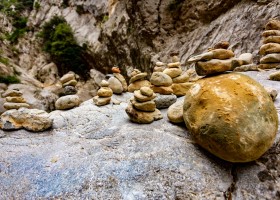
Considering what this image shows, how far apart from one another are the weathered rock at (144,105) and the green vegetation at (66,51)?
14.4 metres

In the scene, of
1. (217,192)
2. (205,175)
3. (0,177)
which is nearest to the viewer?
(217,192)

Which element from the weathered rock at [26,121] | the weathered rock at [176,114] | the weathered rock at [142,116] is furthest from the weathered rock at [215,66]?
the weathered rock at [26,121]

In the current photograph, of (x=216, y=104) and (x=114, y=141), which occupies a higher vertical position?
(x=216, y=104)

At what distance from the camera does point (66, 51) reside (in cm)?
1759

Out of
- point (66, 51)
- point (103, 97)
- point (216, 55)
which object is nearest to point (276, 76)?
point (216, 55)

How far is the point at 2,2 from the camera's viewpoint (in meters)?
22.3

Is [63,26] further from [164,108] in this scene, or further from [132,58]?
[164,108]

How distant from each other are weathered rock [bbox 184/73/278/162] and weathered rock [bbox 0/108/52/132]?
2864 mm

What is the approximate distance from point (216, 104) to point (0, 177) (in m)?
3.09

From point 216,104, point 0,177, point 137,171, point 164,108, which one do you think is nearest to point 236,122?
point 216,104

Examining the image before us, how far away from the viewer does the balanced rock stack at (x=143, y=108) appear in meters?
4.11

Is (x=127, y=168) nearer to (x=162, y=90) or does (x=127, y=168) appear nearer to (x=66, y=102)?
(x=162, y=90)

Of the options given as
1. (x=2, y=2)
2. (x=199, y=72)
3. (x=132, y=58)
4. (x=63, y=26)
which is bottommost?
(x=132, y=58)

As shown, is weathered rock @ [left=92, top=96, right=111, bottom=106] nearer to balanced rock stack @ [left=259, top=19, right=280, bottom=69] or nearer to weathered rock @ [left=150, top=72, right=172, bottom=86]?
weathered rock @ [left=150, top=72, right=172, bottom=86]
